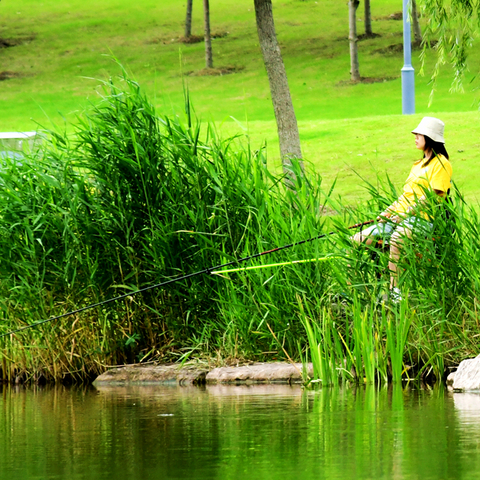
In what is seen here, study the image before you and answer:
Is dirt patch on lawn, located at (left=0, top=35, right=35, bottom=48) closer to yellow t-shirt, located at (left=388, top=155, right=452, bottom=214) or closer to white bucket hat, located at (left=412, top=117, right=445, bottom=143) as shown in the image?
white bucket hat, located at (left=412, top=117, right=445, bottom=143)

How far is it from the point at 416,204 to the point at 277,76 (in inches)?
256

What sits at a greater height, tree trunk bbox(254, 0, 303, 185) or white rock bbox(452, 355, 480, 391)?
tree trunk bbox(254, 0, 303, 185)

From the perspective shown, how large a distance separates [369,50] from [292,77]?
17.1 feet

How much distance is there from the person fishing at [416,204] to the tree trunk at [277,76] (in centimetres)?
558

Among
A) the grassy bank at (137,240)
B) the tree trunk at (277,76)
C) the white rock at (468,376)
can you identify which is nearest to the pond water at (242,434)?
the white rock at (468,376)

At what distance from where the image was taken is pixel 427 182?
8180mm

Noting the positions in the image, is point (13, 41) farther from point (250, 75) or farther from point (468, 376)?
point (468, 376)

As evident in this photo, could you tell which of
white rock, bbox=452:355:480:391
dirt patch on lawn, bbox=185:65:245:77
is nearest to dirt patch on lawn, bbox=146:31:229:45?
dirt patch on lawn, bbox=185:65:245:77

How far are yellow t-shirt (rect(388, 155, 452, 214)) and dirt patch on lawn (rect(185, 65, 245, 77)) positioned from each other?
35724 millimetres

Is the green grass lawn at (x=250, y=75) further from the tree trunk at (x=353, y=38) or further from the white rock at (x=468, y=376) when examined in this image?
the white rock at (x=468, y=376)

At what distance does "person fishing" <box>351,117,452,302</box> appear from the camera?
7.96m

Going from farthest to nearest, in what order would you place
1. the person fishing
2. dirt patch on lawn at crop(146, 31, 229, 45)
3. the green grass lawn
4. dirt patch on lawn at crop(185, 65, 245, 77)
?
dirt patch on lawn at crop(146, 31, 229, 45) → dirt patch on lawn at crop(185, 65, 245, 77) → the green grass lawn → the person fishing

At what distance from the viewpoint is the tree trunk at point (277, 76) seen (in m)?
13.9

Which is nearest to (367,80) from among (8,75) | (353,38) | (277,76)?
(353,38)
